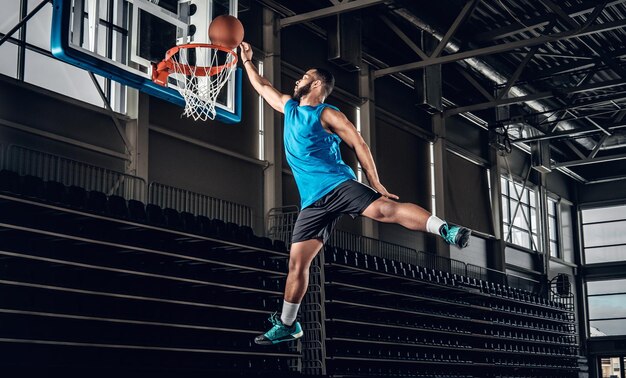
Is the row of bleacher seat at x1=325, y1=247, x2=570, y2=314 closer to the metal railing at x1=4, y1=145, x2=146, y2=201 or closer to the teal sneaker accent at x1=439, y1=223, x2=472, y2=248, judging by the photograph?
the metal railing at x1=4, y1=145, x2=146, y2=201

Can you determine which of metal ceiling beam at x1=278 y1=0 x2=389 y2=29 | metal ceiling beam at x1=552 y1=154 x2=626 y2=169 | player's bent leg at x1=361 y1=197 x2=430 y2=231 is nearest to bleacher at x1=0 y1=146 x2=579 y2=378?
metal ceiling beam at x1=278 y1=0 x2=389 y2=29

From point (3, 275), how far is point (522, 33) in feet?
48.5

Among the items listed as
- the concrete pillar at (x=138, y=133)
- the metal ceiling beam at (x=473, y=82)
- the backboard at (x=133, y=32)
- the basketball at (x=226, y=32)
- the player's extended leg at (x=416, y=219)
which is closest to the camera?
the player's extended leg at (x=416, y=219)

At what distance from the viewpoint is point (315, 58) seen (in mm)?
17781

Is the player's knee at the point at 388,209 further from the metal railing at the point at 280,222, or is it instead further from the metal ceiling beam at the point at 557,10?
the metal ceiling beam at the point at 557,10

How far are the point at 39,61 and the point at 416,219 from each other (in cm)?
846

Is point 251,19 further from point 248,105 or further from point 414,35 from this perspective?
point 414,35

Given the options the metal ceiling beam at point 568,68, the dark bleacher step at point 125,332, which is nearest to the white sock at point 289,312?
the dark bleacher step at point 125,332

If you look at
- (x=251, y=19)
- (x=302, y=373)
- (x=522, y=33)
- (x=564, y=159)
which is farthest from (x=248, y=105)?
(x=564, y=159)

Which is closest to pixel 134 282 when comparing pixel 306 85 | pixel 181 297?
pixel 181 297

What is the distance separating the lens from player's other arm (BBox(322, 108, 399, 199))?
18.0 ft

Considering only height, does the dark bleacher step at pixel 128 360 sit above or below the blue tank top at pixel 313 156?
below

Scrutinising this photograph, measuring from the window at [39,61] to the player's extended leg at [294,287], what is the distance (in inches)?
236

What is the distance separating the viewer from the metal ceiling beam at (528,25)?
18.1 m
